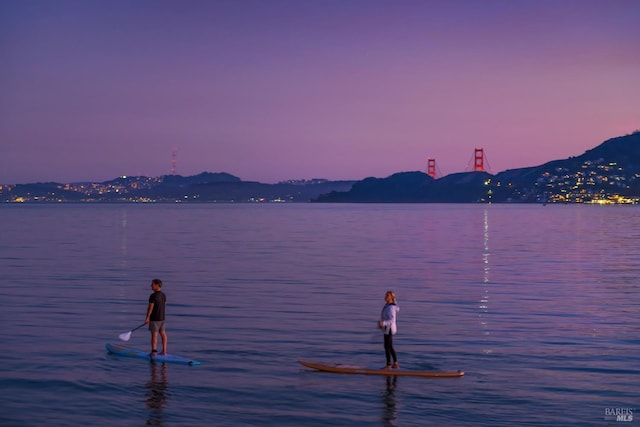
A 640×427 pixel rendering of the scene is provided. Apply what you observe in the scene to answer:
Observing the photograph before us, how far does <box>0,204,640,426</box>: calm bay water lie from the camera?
53.9 feet

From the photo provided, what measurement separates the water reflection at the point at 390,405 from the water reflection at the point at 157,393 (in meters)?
4.30

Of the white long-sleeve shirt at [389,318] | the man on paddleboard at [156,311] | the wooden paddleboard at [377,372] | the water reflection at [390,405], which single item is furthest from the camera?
the man on paddleboard at [156,311]

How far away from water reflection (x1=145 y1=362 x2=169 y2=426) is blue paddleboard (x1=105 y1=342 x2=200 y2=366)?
0.52ft

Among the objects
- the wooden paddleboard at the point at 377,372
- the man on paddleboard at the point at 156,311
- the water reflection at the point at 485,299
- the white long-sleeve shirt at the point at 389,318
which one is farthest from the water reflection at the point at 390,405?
the man on paddleboard at the point at 156,311

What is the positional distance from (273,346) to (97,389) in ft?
20.3

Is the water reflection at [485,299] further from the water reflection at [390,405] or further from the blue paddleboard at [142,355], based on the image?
the blue paddleboard at [142,355]

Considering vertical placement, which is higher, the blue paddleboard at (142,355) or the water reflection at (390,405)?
the blue paddleboard at (142,355)

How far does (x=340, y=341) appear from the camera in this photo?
2405cm

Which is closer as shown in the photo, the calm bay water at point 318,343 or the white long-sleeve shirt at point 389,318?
the calm bay water at point 318,343

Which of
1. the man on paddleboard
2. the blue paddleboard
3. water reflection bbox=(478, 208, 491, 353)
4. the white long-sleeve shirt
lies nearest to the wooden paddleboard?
the white long-sleeve shirt

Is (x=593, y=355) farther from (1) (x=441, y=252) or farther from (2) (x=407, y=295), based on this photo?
(1) (x=441, y=252)

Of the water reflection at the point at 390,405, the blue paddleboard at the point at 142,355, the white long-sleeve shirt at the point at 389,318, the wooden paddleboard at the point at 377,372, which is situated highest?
the white long-sleeve shirt at the point at 389,318

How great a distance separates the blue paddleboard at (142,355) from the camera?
20297 millimetres

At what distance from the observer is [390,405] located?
16.7 meters
